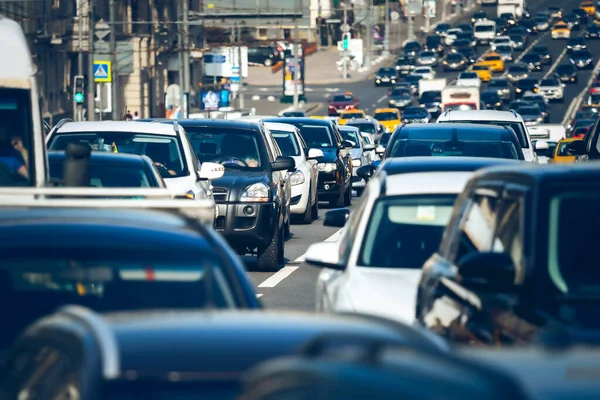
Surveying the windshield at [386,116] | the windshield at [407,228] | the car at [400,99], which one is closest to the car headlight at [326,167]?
the windshield at [407,228]

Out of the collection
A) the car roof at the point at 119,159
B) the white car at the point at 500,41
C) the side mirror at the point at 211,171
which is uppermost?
the car roof at the point at 119,159

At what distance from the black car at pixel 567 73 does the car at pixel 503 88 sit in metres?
8.38

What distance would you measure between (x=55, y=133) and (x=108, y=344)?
13.0 meters

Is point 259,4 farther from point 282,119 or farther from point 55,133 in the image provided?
point 55,133

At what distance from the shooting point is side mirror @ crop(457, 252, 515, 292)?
6016mm

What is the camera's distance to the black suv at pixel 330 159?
2823cm

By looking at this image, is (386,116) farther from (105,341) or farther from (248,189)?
(105,341)

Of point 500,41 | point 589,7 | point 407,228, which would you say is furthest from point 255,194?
point 589,7

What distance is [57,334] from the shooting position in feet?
13.7

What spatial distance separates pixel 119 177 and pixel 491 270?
327 inches

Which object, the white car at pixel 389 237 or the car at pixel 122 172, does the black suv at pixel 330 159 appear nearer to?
the car at pixel 122 172

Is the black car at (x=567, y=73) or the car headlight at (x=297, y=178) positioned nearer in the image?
the car headlight at (x=297, y=178)

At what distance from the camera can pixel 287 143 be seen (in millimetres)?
25312

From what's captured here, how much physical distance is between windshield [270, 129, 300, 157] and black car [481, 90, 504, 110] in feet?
167
